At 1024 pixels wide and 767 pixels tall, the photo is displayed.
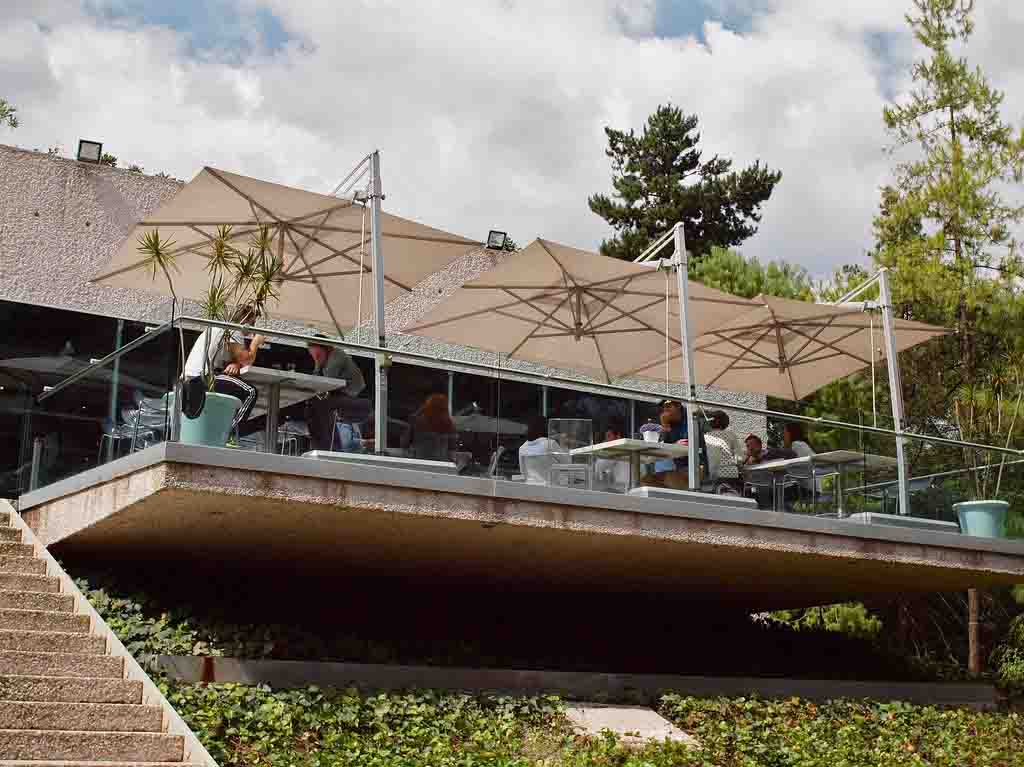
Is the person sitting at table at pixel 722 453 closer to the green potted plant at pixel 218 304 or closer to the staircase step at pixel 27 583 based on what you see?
the green potted plant at pixel 218 304

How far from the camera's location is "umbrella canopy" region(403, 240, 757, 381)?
543 inches

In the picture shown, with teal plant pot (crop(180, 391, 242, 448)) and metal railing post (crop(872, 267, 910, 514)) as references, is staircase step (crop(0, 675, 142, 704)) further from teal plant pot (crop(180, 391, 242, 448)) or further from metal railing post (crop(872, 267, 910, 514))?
metal railing post (crop(872, 267, 910, 514))

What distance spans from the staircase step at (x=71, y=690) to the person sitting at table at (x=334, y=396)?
2411mm

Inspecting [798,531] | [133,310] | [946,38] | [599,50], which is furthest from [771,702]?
[946,38]

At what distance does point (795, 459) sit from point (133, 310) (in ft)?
30.5

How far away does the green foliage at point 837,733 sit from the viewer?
10.9 metres

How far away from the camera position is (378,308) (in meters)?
11.6

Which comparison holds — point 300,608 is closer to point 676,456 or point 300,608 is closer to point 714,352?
point 676,456

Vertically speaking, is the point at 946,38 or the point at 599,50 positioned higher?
the point at 946,38

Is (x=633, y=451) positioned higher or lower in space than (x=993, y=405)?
lower

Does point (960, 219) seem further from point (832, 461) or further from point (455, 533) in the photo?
point (455, 533)

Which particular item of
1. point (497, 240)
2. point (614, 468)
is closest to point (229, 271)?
point (614, 468)

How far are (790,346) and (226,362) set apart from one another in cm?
872

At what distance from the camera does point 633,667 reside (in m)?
13.9
